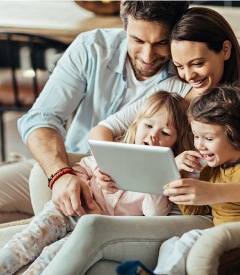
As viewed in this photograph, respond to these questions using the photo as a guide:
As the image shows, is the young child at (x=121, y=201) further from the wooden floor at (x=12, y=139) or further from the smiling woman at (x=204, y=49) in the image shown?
the wooden floor at (x=12, y=139)

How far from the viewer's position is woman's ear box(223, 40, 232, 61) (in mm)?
1530

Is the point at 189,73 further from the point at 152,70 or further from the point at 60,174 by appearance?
the point at 60,174

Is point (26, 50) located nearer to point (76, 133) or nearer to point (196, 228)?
point (76, 133)

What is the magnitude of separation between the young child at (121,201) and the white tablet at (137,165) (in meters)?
0.13

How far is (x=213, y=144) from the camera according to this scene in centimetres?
125

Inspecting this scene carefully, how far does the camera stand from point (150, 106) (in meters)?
1.54

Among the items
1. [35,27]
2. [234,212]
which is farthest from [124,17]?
[35,27]

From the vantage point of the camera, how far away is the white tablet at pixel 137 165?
113 centimetres

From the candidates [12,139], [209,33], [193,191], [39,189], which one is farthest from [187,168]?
[12,139]

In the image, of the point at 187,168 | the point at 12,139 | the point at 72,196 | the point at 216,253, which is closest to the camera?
the point at 216,253

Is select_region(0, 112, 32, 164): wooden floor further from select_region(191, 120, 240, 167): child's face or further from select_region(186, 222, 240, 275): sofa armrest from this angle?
select_region(186, 222, 240, 275): sofa armrest

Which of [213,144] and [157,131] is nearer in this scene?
[213,144]

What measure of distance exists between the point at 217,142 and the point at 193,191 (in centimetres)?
19

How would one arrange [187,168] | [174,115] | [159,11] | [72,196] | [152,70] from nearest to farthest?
[187,168]
[72,196]
[174,115]
[159,11]
[152,70]
